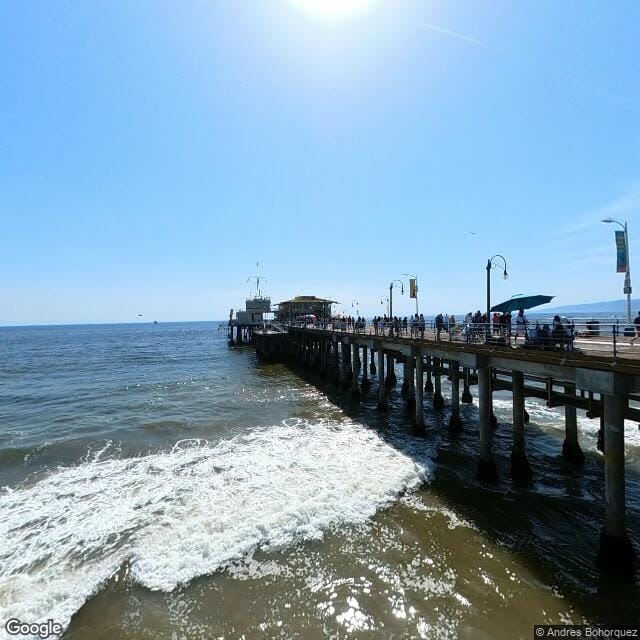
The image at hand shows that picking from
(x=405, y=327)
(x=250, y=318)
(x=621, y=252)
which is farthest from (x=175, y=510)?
(x=250, y=318)

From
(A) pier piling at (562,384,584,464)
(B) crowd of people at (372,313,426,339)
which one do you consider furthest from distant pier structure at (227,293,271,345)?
(A) pier piling at (562,384,584,464)

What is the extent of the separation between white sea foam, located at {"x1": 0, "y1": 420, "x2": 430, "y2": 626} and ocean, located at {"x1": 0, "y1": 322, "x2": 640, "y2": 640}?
0.05m

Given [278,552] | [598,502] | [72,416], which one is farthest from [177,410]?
[598,502]

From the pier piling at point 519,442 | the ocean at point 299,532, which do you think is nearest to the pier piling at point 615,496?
the ocean at point 299,532

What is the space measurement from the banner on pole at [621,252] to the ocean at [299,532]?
262 inches

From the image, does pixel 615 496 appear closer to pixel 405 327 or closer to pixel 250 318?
pixel 405 327

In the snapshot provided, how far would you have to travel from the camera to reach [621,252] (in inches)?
621

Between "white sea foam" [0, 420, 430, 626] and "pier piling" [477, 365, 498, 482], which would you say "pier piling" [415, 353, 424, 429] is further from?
"pier piling" [477, 365, 498, 482]

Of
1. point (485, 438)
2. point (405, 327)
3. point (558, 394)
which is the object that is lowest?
point (485, 438)

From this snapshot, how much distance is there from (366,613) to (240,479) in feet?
20.9

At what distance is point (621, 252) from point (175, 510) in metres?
18.5

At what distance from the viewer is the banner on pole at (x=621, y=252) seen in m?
15.6

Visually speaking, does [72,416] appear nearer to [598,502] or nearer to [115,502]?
[115,502]

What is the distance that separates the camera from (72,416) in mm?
20281
